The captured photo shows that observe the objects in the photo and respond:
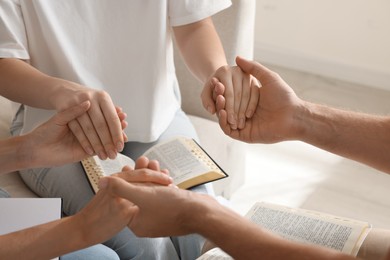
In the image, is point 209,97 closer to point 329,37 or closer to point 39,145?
point 39,145

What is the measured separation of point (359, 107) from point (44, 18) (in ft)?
5.19

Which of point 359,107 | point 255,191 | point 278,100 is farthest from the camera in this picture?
point 359,107

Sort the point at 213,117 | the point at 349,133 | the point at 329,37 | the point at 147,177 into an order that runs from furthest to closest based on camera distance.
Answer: the point at 329,37 < the point at 213,117 < the point at 349,133 < the point at 147,177

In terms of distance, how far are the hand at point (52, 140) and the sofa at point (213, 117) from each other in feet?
1.33

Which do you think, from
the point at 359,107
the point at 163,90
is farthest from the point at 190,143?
the point at 359,107

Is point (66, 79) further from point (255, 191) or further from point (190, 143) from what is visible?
point (255, 191)

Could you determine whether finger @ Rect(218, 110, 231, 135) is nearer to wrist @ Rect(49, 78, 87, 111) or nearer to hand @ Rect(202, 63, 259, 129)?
hand @ Rect(202, 63, 259, 129)

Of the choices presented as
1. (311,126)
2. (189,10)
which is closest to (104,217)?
(311,126)

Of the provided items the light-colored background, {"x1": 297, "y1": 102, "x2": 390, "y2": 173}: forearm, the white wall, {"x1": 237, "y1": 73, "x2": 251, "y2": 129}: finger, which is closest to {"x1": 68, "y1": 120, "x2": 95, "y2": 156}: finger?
{"x1": 237, "y1": 73, "x2": 251, "y2": 129}: finger

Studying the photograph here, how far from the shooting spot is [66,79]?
155 centimetres

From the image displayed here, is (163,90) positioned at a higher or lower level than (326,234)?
higher

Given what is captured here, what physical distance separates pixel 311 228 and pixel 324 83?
167 centimetres

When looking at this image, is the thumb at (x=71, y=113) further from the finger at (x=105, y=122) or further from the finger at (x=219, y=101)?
the finger at (x=219, y=101)

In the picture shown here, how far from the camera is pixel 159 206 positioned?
1110 millimetres
